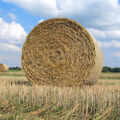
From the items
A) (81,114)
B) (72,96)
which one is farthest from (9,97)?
(81,114)

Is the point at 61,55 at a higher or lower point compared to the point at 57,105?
higher

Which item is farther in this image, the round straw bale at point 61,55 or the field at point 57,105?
the round straw bale at point 61,55

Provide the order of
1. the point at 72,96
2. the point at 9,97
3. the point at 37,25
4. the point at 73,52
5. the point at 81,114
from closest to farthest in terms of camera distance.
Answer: the point at 81,114 < the point at 72,96 < the point at 9,97 < the point at 73,52 < the point at 37,25

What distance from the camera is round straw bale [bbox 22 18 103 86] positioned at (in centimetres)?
689

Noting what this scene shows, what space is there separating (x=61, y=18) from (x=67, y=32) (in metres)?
0.47

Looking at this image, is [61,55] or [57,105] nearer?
[57,105]

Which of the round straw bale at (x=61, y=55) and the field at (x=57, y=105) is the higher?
the round straw bale at (x=61, y=55)

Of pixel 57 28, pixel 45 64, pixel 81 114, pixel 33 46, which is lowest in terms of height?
pixel 81 114

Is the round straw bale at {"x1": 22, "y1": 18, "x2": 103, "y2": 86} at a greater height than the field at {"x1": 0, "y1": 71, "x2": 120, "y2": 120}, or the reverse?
the round straw bale at {"x1": 22, "y1": 18, "x2": 103, "y2": 86}

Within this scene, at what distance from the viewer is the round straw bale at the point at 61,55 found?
6895 millimetres

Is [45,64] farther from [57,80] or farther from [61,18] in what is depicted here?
[61,18]

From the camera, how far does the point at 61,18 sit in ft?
24.0

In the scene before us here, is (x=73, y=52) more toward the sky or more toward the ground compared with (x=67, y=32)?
more toward the ground

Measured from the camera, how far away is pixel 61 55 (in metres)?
7.36
